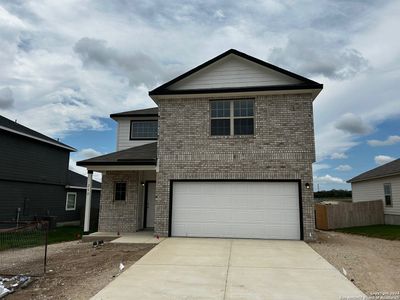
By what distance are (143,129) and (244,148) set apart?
6604 mm

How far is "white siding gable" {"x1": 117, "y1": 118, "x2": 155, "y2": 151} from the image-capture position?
53.3ft

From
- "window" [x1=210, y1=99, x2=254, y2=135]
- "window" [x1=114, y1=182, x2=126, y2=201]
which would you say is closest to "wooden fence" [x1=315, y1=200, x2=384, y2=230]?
"window" [x1=210, y1=99, x2=254, y2=135]

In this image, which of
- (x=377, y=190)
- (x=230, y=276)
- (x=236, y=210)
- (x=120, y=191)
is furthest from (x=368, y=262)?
(x=377, y=190)

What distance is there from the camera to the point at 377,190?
21250 mm

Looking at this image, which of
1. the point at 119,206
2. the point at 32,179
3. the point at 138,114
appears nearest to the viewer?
the point at 119,206

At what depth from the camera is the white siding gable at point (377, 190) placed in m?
18.8

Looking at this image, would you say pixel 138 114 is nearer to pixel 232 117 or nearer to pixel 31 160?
pixel 232 117

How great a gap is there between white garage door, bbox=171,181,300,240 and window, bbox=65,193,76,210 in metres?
12.6

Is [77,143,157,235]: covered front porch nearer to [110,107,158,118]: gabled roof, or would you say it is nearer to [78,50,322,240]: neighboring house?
[78,50,322,240]: neighboring house

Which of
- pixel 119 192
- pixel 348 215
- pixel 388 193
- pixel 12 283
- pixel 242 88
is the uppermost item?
pixel 242 88

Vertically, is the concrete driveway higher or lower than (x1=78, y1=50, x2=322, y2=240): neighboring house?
lower

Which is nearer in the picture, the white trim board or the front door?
the white trim board

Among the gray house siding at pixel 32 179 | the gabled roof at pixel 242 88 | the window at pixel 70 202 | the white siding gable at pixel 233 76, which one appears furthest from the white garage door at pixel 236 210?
the window at pixel 70 202

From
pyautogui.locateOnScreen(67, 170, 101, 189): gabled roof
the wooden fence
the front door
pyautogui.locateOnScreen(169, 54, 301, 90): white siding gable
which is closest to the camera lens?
pyautogui.locateOnScreen(169, 54, 301, 90): white siding gable
